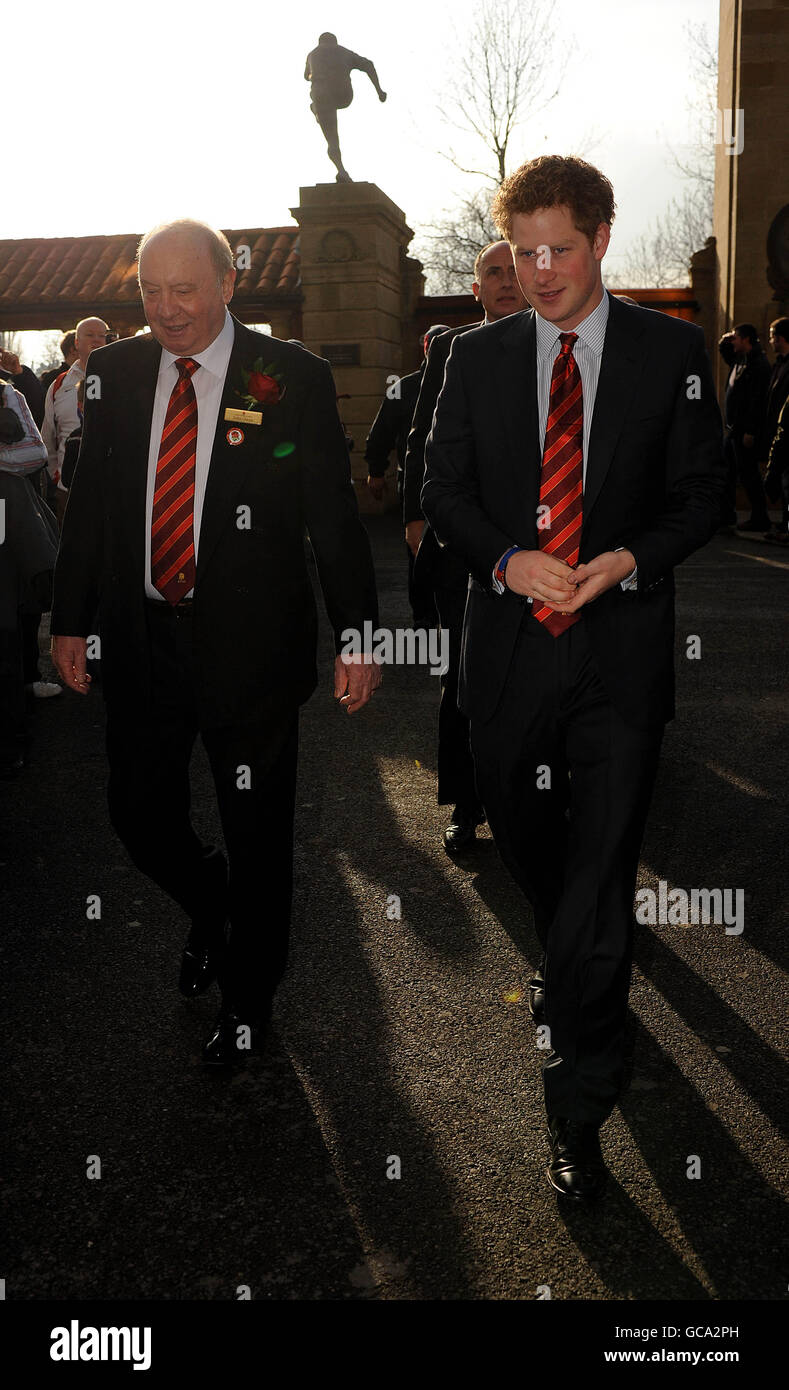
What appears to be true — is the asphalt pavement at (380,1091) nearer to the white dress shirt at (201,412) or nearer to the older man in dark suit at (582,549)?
the older man in dark suit at (582,549)

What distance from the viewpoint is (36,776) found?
20.5 feet

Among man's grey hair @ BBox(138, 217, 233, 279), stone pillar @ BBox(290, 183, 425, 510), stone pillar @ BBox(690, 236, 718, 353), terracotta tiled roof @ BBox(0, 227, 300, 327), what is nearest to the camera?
man's grey hair @ BBox(138, 217, 233, 279)

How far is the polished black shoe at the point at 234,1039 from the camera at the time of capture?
11.1 feet

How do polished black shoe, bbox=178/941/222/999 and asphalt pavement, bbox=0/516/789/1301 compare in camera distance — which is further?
polished black shoe, bbox=178/941/222/999

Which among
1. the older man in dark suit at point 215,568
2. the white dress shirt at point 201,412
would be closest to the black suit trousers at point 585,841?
the older man in dark suit at point 215,568

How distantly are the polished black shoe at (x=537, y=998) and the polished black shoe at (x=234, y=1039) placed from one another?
0.78m

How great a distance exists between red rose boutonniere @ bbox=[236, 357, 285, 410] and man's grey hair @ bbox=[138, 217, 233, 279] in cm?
25

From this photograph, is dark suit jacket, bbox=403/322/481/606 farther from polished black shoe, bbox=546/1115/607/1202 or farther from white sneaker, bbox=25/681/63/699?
white sneaker, bbox=25/681/63/699

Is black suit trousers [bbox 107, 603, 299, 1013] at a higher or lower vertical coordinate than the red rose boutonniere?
lower

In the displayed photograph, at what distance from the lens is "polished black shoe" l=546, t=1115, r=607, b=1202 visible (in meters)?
2.77

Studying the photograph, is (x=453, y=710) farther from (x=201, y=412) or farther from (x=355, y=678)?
(x=201, y=412)

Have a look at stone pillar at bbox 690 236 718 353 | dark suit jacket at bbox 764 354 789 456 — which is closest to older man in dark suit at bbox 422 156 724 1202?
dark suit jacket at bbox 764 354 789 456
